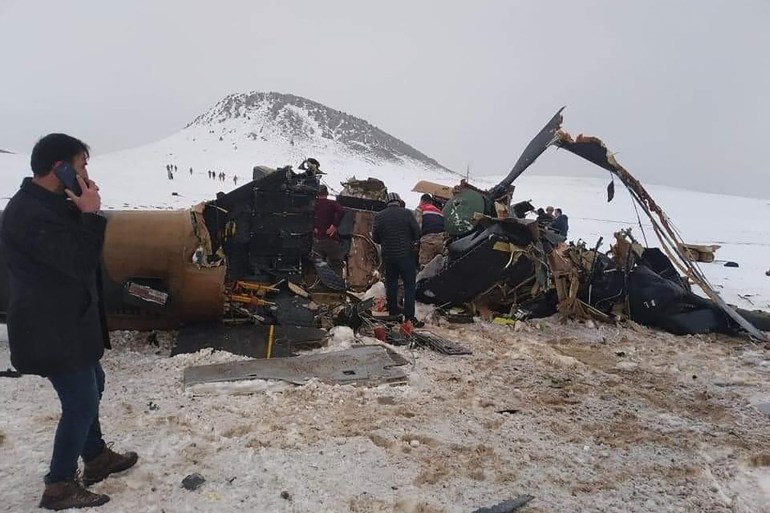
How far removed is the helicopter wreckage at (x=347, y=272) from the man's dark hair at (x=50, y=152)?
265 cm

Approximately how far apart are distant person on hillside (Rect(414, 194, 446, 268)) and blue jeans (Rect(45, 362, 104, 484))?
20.6ft

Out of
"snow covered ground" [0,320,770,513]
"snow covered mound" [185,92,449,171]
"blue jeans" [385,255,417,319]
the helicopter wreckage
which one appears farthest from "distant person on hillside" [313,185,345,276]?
"snow covered mound" [185,92,449,171]

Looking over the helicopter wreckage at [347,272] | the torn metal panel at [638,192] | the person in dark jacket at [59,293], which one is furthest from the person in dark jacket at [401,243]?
the person in dark jacket at [59,293]

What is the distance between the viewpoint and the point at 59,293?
246cm

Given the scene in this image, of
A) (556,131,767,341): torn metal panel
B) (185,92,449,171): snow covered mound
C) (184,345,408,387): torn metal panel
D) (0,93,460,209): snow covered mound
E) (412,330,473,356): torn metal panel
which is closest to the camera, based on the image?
(184,345,408,387): torn metal panel

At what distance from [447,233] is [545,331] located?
234cm

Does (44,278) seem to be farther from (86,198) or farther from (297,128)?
(297,128)

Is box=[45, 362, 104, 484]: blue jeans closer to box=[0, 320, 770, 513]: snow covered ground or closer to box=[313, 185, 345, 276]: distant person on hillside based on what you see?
box=[0, 320, 770, 513]: snow covered ground

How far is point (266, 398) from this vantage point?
397cm

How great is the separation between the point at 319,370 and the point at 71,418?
221cm

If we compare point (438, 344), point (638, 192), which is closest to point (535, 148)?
point (638, 192)

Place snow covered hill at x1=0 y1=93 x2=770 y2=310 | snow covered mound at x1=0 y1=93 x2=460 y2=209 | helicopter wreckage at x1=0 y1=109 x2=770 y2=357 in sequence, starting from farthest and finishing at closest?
snow covered mound at x1=0 y1=93 x2=460 y2=209
snow covered hill at x1=0 y1=93 x2=770 y2=310
helicopter wreckage at x1=0 y1=109 x2=770 y2=357

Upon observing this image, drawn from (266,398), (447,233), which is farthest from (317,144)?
(266,398)

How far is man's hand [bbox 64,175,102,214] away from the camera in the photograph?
97.1 inches
